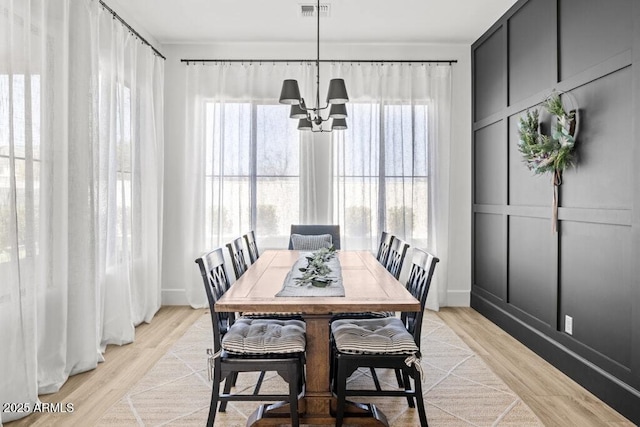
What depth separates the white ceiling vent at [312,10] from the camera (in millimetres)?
3771

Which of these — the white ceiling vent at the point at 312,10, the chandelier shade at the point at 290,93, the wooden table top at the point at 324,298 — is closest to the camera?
the wooden table top at the point at 324,298

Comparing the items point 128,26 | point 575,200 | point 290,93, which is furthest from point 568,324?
point 128,26

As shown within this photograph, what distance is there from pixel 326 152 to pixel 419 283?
272cm

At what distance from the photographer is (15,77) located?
2.34 meters

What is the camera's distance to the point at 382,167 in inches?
186

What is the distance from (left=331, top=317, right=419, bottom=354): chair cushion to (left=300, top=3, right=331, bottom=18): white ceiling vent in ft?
9.34

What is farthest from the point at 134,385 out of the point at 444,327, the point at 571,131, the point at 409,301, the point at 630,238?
the point at 571,131

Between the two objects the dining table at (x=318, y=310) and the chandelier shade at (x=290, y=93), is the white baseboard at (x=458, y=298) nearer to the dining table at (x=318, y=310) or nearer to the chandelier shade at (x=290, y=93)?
the dining table at (x=318, y=310)

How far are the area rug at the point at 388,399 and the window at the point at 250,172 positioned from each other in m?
1.66

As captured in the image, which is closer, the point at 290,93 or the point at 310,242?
the point at 290,93

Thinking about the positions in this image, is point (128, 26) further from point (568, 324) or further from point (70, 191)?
point (568, 324)

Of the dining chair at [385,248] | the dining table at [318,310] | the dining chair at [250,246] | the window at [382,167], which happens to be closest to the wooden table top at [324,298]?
the dining table at [318,310]

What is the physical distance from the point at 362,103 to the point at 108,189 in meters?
2.75

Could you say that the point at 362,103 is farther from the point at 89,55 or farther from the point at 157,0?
the point at 89,55
